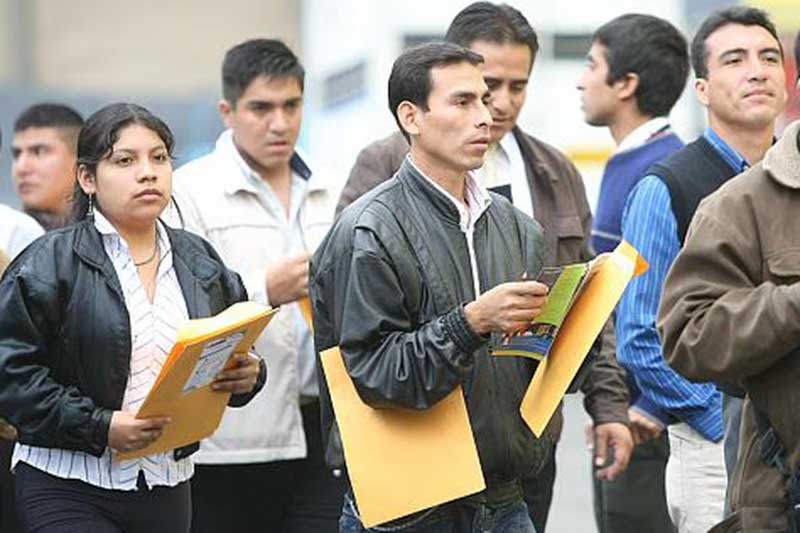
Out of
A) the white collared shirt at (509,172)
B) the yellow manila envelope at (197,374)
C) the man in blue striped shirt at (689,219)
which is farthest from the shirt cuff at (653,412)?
the yellow manila envelope at (197,374)

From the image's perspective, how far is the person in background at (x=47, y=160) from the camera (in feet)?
24.8

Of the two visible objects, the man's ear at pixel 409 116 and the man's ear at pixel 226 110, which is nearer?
the man's ear at pixel 409 116

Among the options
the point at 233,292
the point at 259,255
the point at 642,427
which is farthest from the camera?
the point at 259,255

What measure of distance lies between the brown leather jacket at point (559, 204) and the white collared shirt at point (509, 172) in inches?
0.8

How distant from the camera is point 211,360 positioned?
5082 mm

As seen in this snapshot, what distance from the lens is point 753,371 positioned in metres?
4.09

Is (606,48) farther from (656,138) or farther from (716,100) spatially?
(716,100)

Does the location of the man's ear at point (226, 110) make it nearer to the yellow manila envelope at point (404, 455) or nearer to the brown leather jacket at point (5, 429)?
the brown leather jacket at point (5, 429)

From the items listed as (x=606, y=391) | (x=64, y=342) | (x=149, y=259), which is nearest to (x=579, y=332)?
(x=606, y=391)

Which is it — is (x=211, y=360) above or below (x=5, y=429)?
above

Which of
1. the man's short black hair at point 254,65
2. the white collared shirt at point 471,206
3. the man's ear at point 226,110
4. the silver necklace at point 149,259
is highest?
the man's short black hair at point 254,65

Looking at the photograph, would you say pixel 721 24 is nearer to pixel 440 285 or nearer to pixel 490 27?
pixel 490 27

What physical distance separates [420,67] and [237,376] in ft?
3.29

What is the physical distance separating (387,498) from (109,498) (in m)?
0.87
